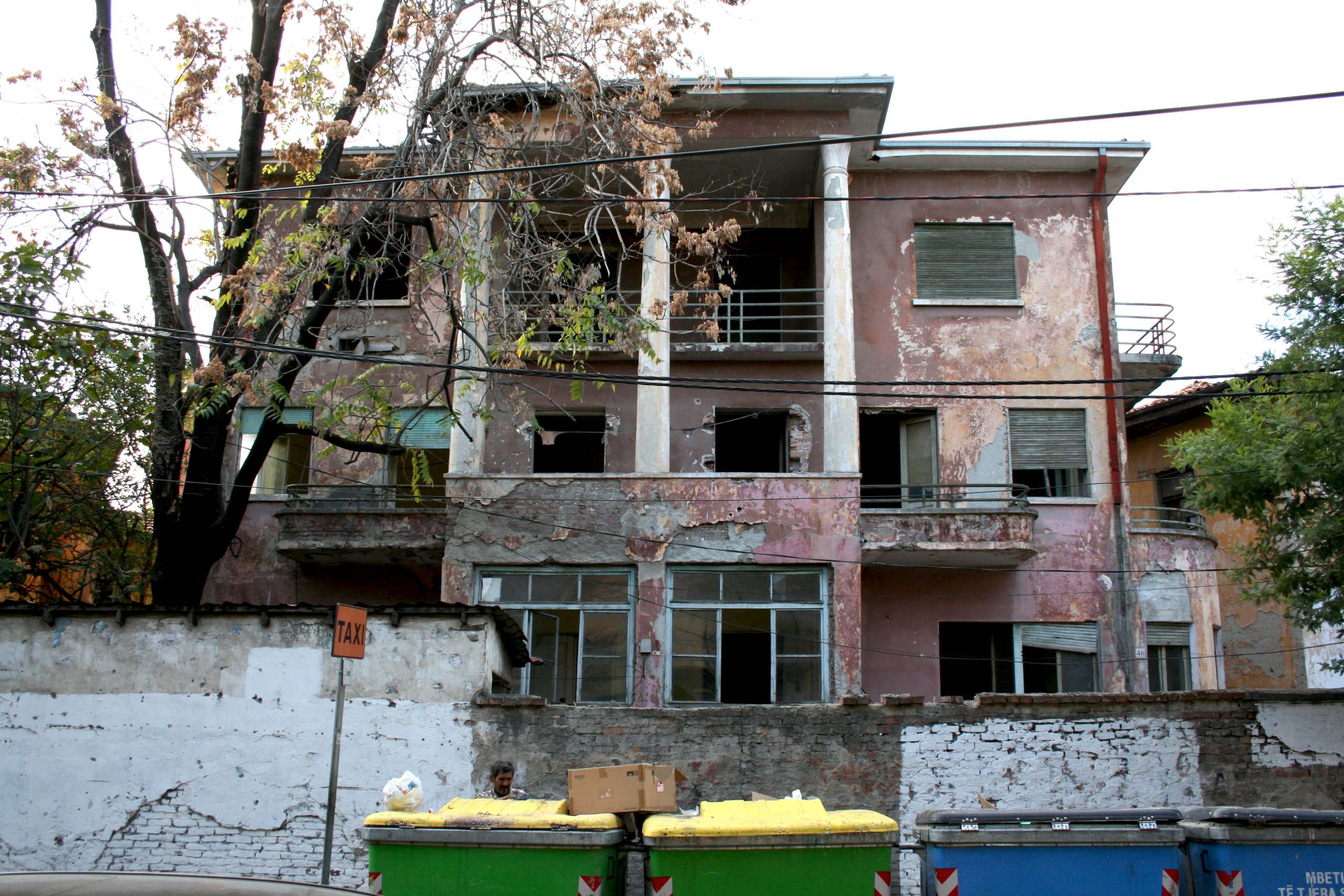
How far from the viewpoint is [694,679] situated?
634 inches

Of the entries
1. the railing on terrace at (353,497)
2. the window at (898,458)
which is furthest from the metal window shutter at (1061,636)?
the railing on terrace at (353,497)

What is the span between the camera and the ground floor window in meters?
18.0

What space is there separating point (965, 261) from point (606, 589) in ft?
28.9

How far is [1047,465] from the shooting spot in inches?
744

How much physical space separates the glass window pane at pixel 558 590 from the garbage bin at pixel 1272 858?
1005 centimetres

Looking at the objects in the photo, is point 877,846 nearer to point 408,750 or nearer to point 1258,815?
point 1258,815

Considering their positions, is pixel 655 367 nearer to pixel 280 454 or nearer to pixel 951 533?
pixel 951 533

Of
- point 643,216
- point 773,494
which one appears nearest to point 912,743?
point 773,494

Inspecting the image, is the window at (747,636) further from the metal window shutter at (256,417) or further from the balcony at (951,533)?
the metal window shutter at (256,417)

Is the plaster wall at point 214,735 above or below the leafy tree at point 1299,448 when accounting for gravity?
below

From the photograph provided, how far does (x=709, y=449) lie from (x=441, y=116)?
773 cm

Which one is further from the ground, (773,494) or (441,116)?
(441,116)

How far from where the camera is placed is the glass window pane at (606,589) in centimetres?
1648

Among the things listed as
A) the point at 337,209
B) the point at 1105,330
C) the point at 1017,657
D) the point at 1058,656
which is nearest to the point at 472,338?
the point at 337,209
